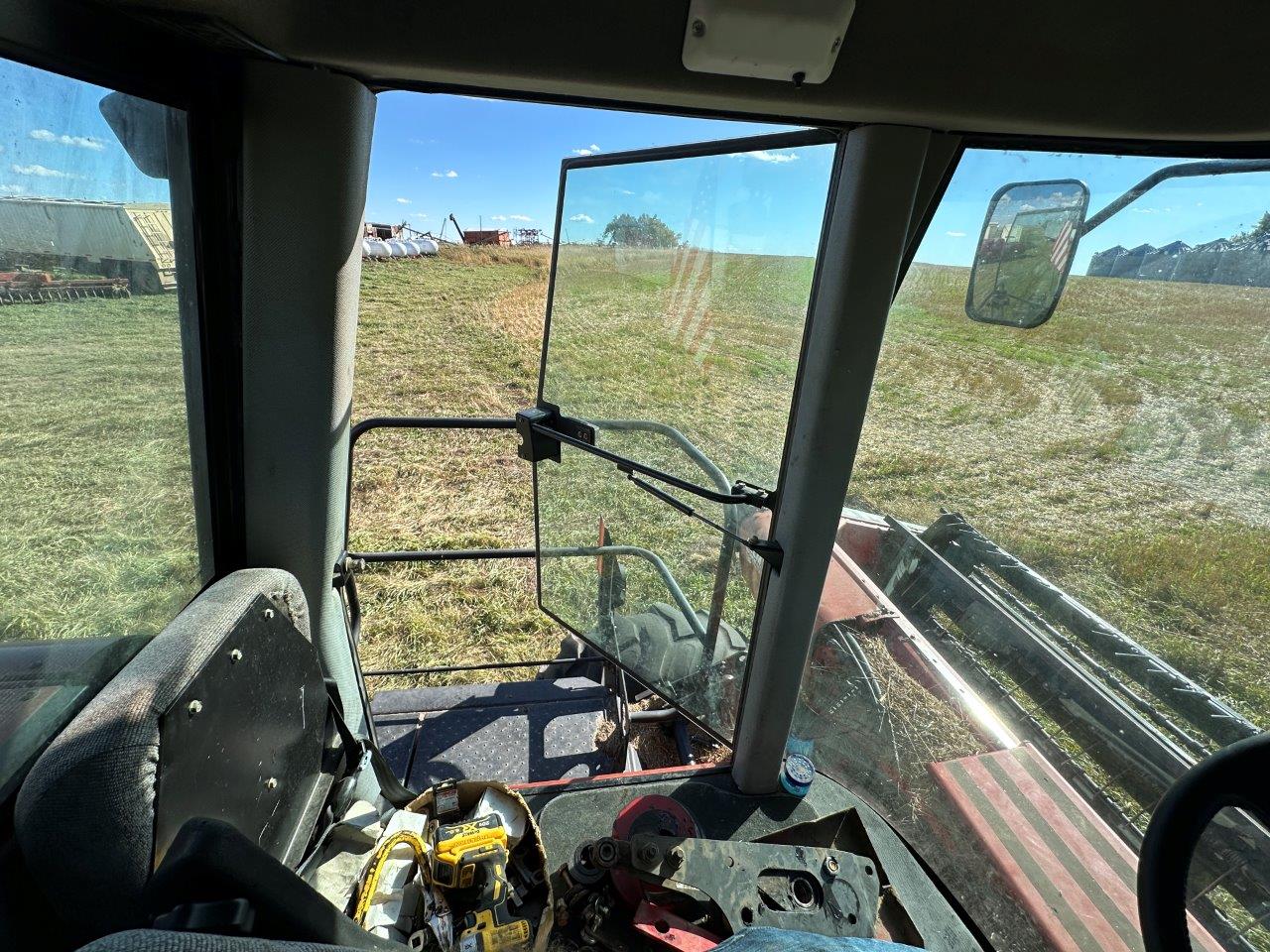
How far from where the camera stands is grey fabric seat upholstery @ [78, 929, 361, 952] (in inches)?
17.8

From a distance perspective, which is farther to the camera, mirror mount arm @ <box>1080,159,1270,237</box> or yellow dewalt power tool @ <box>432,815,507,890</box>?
yellow dewalt power tool @ <box>432,815,507,890</box>

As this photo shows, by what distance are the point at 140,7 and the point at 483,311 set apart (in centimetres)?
1318

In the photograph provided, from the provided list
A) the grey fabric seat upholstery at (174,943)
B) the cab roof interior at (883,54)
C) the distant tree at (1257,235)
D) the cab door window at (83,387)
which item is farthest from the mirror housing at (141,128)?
the distant tree at (1257,235)

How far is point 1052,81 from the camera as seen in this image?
93 cm

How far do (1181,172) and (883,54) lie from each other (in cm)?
70

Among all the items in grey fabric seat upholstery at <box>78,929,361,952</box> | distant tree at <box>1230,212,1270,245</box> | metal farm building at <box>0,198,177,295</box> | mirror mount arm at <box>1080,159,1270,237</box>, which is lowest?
grey fabric seat upholstery at <box>78,929,361,952</box>

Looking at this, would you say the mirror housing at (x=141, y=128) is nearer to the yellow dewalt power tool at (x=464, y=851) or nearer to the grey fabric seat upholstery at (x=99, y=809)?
the grey fabric seat upholstery at (x=99, y=809)

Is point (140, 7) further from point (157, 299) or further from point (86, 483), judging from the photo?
point (86, 483)

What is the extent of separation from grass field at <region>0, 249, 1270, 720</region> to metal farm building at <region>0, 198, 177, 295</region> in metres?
0.07

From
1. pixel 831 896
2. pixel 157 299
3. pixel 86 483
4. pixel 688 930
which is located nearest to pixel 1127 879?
pixel 831 896

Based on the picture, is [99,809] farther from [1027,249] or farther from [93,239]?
[1027,249]

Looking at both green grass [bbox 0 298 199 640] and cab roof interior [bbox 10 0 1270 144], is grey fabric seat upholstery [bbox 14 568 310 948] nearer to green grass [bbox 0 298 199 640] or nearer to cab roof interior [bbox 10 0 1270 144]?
green grass [bbox 0 298 199 640]

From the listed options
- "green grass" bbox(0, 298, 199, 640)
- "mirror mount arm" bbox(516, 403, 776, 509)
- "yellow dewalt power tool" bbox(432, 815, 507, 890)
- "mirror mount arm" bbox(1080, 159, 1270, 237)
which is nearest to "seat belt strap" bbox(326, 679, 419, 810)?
"yellow dewalt power tool" bbox(432, 815, 507, 890)

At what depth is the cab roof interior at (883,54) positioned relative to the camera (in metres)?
0.82
